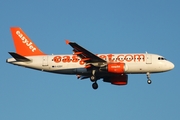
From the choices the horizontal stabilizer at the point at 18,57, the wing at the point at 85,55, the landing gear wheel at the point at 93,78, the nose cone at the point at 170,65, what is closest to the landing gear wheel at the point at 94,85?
the landing gear wheel at the point at 93,78

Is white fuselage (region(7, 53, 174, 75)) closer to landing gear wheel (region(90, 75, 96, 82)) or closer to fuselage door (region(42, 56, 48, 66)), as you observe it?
fuselage door (region(42, 56, 48, 66))

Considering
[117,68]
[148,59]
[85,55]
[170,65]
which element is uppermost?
[85,55]

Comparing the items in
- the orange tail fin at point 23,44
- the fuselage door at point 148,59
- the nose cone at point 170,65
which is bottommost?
the nose cone at point 170,65

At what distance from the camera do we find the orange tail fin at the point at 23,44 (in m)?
65.8

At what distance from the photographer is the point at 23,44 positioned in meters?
66.7

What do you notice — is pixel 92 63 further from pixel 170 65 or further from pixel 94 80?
pixel 170 65

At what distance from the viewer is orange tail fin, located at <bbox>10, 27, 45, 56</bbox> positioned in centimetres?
6581

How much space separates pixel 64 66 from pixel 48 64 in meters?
2.26

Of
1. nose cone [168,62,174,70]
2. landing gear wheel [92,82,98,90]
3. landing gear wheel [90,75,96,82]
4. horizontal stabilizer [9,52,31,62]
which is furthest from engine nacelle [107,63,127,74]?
horizontal stabilizer [9,52,31,62]

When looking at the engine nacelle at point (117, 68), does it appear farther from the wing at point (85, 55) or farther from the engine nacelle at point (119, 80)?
the engine nacelle at point (119, 80)

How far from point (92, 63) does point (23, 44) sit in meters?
11.3

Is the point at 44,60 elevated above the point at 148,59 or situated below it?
above

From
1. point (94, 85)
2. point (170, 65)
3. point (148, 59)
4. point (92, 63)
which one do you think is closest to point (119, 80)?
point (94, 85)

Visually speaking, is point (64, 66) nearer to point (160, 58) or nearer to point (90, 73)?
point (90, 73)
